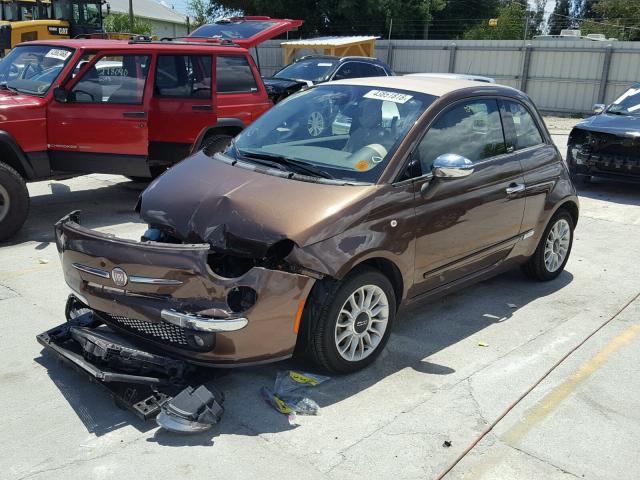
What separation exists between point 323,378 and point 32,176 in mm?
4693

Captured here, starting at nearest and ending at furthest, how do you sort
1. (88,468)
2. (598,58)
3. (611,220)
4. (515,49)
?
1. (88,468)
2. (611,220)
3. (598,58)
4. (515,49)

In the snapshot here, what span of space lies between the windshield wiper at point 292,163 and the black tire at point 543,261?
251 centimetres

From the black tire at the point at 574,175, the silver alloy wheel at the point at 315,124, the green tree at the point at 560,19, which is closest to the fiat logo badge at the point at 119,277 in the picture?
the silver alloy wheel at the point at 315,124

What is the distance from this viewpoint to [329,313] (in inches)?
153

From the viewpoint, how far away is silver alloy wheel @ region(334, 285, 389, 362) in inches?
159

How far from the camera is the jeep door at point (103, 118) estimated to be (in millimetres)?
7316

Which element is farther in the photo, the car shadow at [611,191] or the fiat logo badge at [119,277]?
the car shadow at [611,191]

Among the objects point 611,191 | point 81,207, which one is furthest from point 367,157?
point 611,191

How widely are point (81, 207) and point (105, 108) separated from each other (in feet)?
5.00

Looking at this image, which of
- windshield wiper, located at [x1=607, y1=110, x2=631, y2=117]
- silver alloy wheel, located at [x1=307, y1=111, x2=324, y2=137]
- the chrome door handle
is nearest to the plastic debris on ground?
silver alloy wheel, located at [x1=307, y1=111, x2=324, y2=137]

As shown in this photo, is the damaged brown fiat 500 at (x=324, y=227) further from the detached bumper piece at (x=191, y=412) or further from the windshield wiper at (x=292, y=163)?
the detached bumper piece at (x=191, y=412)

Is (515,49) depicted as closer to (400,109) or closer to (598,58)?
(598,58)

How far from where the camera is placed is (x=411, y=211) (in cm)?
434

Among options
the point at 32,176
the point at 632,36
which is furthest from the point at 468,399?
the point at 632,36
